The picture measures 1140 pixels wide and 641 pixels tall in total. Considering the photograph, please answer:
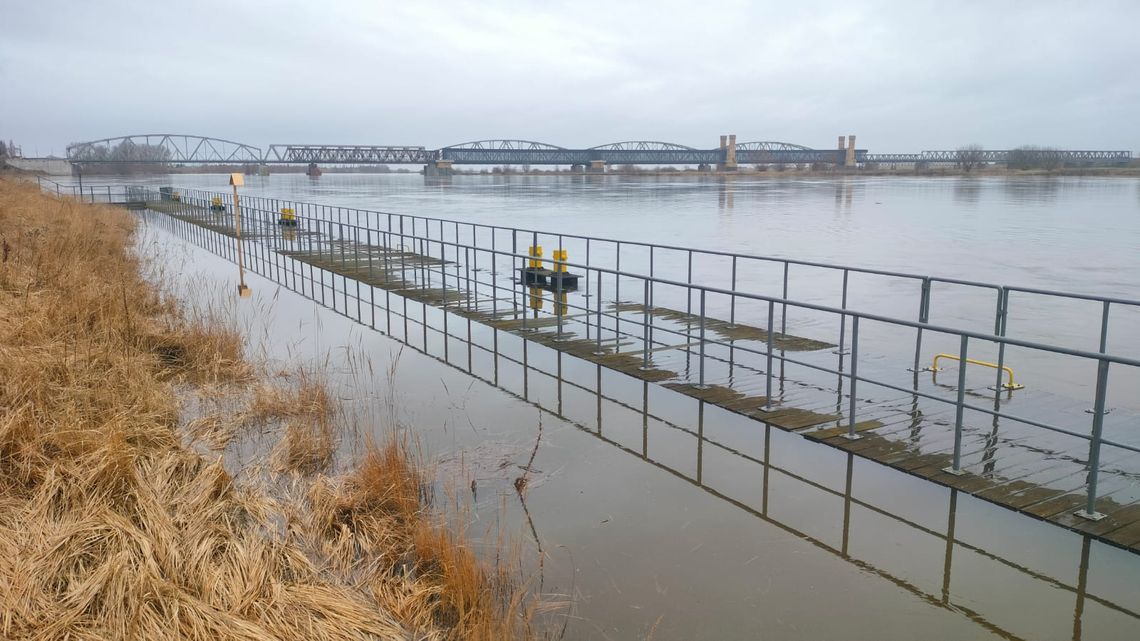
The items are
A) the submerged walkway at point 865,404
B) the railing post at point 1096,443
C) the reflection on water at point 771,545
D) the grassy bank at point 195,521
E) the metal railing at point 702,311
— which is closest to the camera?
the grassy bank at point 195,521

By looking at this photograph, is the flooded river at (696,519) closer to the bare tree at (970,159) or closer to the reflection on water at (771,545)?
the reflection on water at (771,545)

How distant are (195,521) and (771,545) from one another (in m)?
3.80

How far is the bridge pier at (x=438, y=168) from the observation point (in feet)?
542

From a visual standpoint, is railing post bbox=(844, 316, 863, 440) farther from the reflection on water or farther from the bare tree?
the bare tree

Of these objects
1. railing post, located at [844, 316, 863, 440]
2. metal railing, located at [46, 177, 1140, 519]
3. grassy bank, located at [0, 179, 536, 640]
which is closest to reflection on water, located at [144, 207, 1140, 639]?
railing post, located at [844, 316, 863, 440]

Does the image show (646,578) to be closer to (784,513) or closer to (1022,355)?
(784,513)

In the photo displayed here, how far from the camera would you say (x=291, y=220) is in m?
29.3

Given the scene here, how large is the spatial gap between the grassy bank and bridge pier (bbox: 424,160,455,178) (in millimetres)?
159478

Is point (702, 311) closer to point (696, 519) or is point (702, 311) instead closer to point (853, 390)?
point (853, 390)

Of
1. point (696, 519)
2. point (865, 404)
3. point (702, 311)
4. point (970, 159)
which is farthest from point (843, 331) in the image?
point (970, 159)

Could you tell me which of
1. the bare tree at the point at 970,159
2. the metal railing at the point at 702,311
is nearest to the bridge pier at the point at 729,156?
the bare tree at the point at 970,159

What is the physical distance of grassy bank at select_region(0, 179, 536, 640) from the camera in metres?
4.49

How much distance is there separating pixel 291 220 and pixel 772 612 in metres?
27.0

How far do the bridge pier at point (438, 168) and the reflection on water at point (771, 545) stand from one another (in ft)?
529
